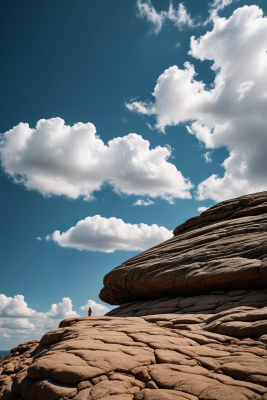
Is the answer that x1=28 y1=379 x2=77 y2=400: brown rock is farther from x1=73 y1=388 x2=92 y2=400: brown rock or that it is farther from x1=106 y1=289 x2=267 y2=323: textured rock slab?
x1=106 y1=289 x2=267 y2=323: textured rock slab

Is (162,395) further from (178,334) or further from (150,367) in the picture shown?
(178,334)

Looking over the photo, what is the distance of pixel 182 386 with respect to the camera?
5500 mm

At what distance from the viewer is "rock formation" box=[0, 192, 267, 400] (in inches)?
225

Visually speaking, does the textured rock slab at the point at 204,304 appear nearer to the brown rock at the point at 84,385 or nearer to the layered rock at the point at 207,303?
the layered rock at the point at 207,303

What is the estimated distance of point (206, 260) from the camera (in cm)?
1602

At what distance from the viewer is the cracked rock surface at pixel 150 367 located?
5.38 m

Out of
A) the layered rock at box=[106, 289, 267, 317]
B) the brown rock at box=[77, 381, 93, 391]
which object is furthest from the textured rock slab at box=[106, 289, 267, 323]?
the brown rock at box=[77, 381, 93, 391]

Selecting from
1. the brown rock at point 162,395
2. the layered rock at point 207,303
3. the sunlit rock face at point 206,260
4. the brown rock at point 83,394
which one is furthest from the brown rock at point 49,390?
the sunlit rock face at point 206,260

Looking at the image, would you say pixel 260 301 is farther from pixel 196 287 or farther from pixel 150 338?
pixel 150 338

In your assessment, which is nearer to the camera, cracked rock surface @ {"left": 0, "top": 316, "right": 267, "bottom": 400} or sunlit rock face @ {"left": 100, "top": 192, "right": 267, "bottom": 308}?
cracked rock surface @ {"left": 0, "top": 316, "right": 267, "bottom": 400}

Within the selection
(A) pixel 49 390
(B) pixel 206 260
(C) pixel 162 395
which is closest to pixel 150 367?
(C) pixel 162 395

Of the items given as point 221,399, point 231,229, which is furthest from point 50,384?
point 231,229

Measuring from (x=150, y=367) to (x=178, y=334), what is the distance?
127 inches

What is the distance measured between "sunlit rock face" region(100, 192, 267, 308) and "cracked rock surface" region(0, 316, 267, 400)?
455 cm
